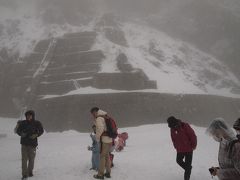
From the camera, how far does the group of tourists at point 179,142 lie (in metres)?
5.07

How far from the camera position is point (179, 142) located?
341 inches

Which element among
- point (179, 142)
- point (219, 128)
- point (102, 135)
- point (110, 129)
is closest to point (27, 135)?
point (102, 135)

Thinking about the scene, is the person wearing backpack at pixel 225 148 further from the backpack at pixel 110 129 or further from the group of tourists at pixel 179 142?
the backpack at pixel 110 129

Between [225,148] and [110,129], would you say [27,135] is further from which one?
[225,148]

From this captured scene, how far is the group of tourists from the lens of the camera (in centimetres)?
507

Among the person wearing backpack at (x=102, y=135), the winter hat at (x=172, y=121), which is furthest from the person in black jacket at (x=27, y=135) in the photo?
the winter hat at (x=172, y=121)

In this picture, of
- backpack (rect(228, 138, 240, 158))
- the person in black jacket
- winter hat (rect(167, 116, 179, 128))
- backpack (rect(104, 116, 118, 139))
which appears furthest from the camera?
the person in black jacket

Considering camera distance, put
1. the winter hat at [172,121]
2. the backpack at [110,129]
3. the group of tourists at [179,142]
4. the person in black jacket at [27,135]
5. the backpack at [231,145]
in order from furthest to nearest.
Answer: the person in black jacket at [27,135] → the backpack at [110,129] → the winter hat at [172,121] → the group of tourists at [179,142] → the backpack at [231,145]

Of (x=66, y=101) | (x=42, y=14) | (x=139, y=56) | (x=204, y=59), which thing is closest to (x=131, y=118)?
(x=66, y=101)

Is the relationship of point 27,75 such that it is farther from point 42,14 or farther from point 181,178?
point 181,178

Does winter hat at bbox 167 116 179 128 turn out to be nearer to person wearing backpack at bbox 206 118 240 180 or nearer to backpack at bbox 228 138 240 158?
person wearing backpack at bbox 206 118 240 180

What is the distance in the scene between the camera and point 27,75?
38.7 m

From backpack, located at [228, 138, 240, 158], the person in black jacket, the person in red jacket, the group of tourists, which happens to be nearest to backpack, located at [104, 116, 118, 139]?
the group of tourists

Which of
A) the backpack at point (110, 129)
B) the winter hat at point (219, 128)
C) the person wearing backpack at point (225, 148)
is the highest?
the backpack at point (110, 129)
